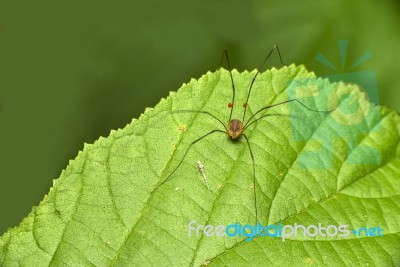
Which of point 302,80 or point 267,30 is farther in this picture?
point 267,30

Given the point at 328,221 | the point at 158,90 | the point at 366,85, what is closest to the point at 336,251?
the point at 328,221

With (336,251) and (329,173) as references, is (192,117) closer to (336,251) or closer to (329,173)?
(329,173)

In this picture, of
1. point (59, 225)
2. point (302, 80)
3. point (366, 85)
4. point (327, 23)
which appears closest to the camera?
point (59, 225)

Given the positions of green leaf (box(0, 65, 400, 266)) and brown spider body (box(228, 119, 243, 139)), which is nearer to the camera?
green leaf (box(0, 65, 400, 266))

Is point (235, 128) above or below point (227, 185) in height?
above

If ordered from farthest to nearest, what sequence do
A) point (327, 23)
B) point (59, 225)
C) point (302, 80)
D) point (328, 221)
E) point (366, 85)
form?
point (327, 23), point (366, 85), point (302, 80), point (328, 221), point (59, 225)

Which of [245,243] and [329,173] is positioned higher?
[329,173]

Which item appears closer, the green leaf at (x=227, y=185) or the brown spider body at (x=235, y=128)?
the green leaf at (x=227, y=185)

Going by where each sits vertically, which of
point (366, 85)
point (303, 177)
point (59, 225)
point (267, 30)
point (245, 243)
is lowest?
point (59, 225)
